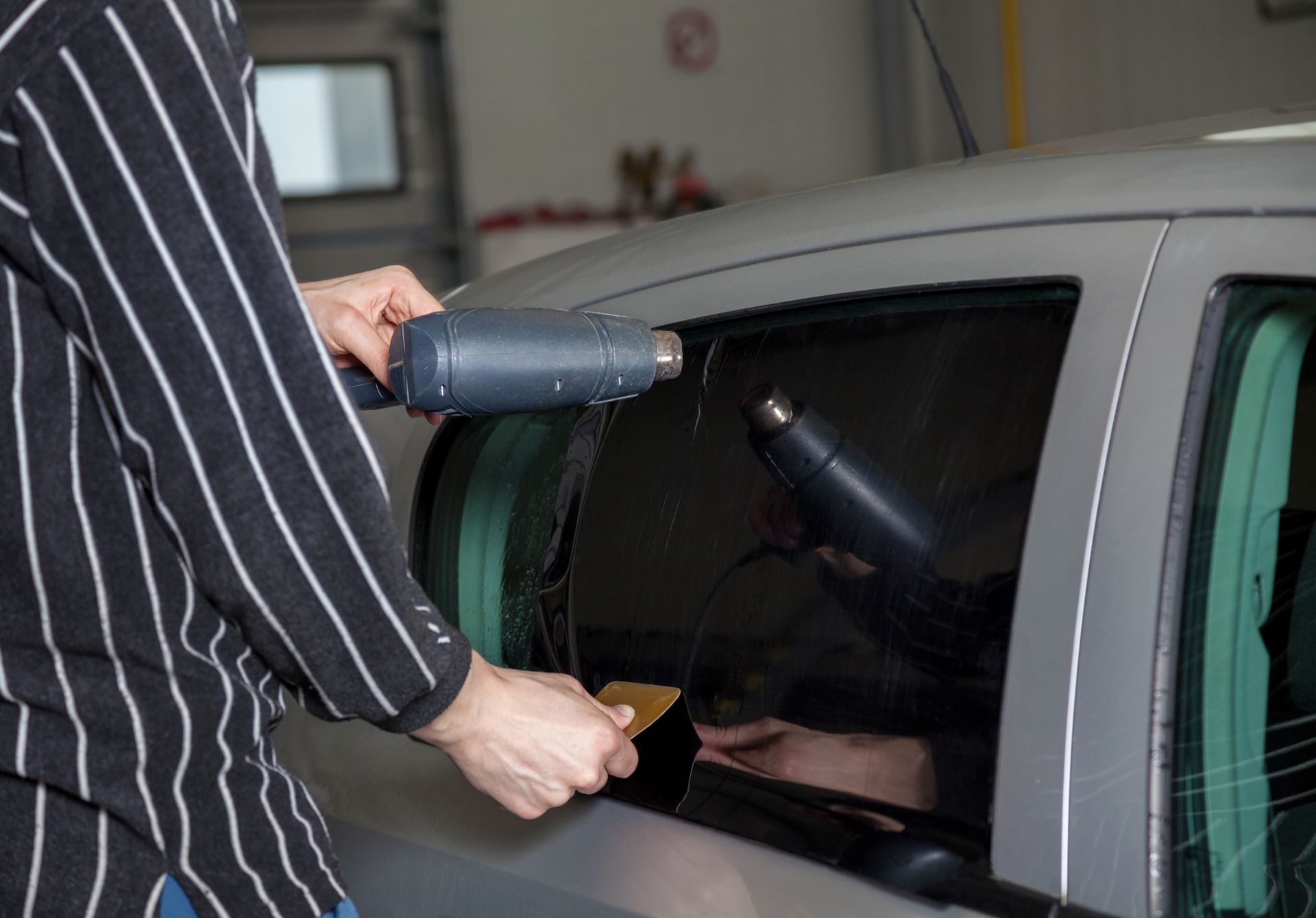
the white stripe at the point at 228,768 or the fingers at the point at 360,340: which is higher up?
the fingers at the point at 360,340

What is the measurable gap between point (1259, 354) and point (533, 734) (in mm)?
527

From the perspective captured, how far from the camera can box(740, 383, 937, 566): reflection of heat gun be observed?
860 mm

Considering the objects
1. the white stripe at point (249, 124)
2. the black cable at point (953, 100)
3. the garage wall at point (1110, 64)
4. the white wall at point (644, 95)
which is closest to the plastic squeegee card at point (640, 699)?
the white stripe at point (249, 124)

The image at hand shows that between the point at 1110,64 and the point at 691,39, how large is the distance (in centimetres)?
208

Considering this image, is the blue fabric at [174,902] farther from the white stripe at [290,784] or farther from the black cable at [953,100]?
the black cable at [953,100]

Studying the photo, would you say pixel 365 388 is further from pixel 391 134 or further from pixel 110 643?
pixel 391 134

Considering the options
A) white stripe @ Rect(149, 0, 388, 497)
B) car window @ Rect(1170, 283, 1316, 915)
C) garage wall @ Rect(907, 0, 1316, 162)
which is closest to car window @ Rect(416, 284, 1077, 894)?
car window @ Rect(1170, 283, 1316, 915)

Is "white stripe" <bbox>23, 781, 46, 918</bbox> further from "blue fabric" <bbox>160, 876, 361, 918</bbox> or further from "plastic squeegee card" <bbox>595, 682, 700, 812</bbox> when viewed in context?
"plastic squeegee card" <bbox>595, 682, 700, 812</bbox>

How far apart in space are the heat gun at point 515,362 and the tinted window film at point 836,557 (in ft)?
0.27

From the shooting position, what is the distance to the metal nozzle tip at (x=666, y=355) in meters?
0.99

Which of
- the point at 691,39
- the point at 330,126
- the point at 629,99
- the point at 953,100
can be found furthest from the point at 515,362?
A: the point at 691,39

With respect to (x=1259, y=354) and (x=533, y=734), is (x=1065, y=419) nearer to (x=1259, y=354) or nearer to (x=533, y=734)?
(x=1259, y=354)


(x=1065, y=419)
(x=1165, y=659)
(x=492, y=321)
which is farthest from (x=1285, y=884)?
(x=492, y=321)

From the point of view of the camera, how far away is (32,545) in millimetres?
699
